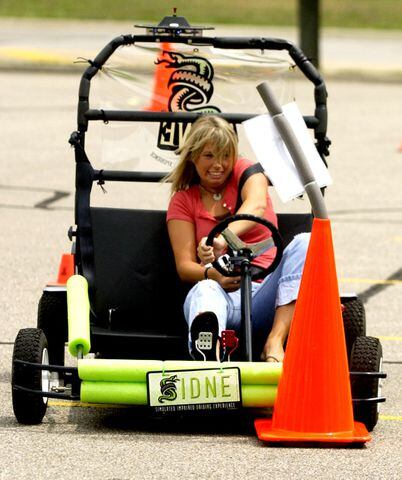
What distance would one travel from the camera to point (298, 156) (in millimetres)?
5594

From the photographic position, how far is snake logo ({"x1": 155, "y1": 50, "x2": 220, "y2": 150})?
7258mm

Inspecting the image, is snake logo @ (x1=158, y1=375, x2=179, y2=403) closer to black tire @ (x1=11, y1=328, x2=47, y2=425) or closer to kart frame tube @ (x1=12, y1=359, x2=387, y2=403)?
kart frame tube @ (x1=12, y1=359, x2=387, y2=403)

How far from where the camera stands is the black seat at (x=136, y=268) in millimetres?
6684

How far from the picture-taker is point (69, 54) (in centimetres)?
2388

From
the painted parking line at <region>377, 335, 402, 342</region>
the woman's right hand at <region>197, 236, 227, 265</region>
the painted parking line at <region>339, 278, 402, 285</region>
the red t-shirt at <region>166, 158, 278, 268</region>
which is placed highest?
the red t-shirt at <region>166, 158, 278, 268</region>

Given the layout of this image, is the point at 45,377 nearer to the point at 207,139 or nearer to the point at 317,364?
the point at 317,364

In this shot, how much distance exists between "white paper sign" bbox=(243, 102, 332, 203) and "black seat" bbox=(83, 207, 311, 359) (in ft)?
3.64

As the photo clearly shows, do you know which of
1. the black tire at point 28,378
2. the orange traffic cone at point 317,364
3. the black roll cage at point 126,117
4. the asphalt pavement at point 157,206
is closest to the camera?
the asphalt pavement at point 157,206

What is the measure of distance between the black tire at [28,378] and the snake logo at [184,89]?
1693mm

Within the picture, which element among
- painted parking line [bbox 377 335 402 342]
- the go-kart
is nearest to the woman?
the go-kart

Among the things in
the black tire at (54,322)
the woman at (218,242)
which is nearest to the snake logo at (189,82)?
the woman at (218,242)

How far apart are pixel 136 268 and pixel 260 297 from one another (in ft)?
2.48

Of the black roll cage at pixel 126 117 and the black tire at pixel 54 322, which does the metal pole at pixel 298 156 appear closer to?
the black roll cage at pixel 126 117

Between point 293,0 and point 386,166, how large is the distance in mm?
26080
